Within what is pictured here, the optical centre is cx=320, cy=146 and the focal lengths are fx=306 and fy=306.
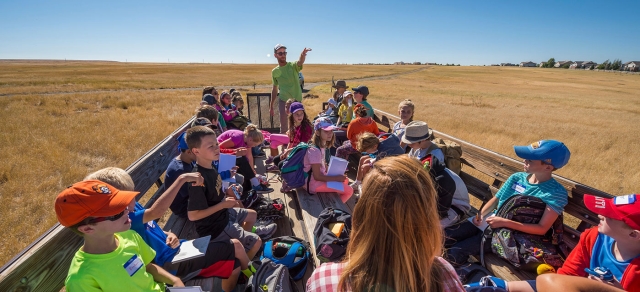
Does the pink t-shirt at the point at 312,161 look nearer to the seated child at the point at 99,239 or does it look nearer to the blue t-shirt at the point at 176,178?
the blue t-shirt at the point at 176,178

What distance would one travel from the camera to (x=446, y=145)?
12.6 ft

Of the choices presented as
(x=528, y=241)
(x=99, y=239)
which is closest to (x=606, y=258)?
(x=528, y=241)

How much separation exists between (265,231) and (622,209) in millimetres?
2646

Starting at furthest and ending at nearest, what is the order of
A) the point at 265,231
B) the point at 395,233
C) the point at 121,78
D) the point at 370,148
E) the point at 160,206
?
1. the point at 121,78
2. the point at 370,148
3. the point at 265,231
4. the point at 160,206
5. the point at 395,233

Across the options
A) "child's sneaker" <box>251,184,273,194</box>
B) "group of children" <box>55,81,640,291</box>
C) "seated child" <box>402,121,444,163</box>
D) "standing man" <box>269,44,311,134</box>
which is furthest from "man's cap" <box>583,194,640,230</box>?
"standing man" <box>269,44,311,134</box>

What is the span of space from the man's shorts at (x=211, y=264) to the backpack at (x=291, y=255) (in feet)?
1.14

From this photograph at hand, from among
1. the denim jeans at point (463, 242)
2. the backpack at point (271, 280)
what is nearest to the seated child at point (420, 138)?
the denim jeans at point (463, 242)

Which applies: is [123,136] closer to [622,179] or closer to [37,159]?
[37,159]

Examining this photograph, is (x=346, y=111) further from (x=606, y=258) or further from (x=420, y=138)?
(x=606, y=258)

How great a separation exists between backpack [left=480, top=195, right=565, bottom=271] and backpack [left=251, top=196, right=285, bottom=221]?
2.02 m

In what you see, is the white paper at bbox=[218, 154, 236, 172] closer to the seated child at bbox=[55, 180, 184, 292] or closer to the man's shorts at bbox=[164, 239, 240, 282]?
the man's shorts at bbox=[164, 239, 240, 282]

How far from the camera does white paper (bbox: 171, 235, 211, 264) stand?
2.09m

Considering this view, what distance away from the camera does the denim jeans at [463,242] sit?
2615 mm

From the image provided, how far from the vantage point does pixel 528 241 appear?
2.39m
